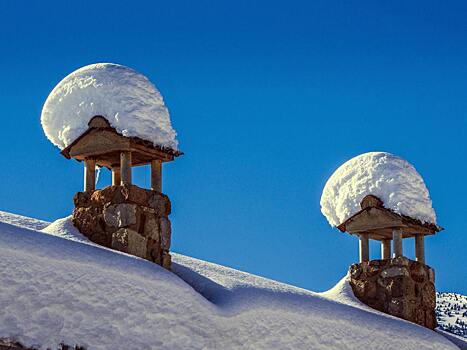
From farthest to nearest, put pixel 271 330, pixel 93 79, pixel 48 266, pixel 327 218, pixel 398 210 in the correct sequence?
pixel 327 218 → pixel 398 210 → pixel 93 79 → pixel 271 330 → pixel 48 266

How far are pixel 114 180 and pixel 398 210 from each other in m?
7.68

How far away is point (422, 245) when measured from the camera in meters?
23.1

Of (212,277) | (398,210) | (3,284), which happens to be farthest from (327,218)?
(3,284)

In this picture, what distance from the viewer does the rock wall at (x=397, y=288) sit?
21562 millimetres

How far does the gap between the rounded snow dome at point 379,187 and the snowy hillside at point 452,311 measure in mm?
70482

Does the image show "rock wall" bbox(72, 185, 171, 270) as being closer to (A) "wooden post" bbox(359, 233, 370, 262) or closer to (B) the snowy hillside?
(A) "wooden post" bbox(359, 233, 370, 262)

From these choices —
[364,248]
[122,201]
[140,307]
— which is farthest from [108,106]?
[364,248]

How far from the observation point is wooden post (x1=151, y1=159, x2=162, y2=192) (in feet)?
57.8

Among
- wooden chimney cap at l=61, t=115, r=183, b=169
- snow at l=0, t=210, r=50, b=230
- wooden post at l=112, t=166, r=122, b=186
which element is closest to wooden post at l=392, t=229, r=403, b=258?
wooden chimney cap at l=61, t=115, r=183, b=169

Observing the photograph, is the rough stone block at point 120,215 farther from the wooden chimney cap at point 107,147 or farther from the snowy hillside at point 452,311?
the snowy hillside at point 452,311

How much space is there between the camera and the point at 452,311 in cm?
10450

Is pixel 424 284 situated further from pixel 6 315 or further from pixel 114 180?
pixel 6 315

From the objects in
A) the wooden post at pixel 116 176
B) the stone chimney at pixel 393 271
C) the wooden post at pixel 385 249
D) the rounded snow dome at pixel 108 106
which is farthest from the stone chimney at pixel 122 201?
the wooden post at pixel 385 249

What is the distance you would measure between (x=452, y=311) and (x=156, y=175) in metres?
92.5
